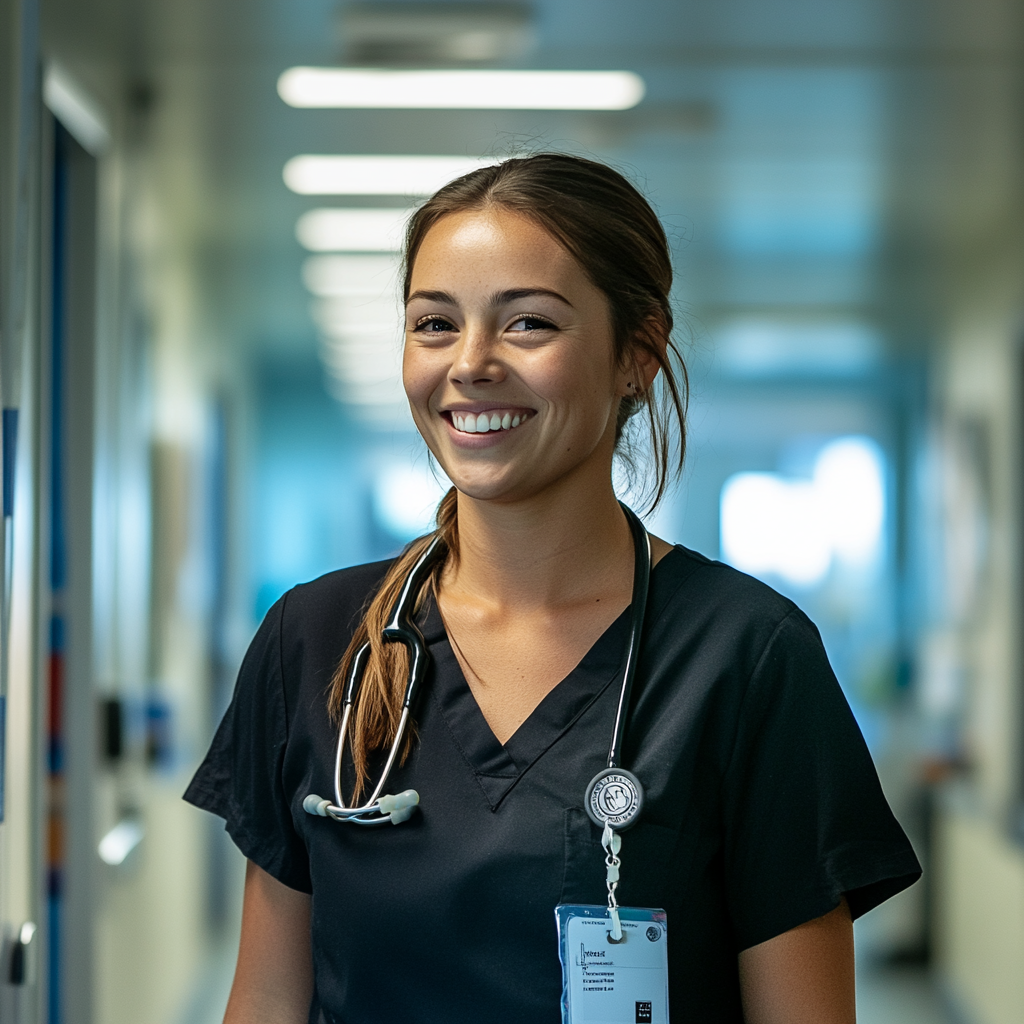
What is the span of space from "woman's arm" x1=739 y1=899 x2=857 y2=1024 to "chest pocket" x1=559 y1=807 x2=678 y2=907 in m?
0.10

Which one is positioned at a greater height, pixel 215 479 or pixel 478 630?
pixel 215 479

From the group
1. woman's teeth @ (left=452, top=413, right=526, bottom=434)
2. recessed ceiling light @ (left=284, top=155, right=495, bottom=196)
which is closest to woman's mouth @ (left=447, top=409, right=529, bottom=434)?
woman's teeth @ (left=452, top=413, right=526, bottom=434)

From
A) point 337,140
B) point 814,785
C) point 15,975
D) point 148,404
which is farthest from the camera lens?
point 148,404

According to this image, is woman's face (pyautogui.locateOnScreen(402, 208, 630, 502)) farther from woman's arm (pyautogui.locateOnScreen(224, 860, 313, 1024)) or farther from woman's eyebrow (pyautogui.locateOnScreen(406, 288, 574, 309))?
woman's arm (pyautogui.locateOnScreen(224, 860, 313, 1024))


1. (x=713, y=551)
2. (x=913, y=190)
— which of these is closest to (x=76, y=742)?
(x=713, y=551)

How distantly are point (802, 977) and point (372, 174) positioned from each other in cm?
228

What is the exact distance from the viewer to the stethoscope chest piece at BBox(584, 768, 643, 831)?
35.9 inches

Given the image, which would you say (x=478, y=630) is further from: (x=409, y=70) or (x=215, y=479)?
(x=215, y=479)

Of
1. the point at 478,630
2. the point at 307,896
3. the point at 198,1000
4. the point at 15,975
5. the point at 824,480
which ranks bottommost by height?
the point at 198,1000

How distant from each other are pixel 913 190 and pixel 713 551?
39.2 inches

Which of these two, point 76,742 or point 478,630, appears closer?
point 478,630

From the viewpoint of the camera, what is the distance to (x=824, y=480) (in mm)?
3186

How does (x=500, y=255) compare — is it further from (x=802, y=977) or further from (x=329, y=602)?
(x=802, y=977)

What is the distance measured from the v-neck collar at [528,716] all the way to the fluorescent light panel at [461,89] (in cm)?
165
